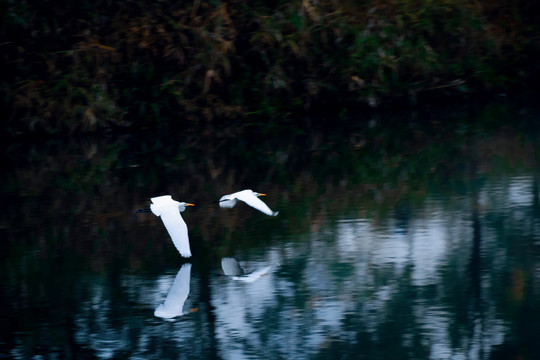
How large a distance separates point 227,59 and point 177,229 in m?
8.29

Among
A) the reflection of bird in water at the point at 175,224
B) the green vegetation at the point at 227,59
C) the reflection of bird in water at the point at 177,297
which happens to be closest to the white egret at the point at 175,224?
the reflection of bird in water at the point at 175,224

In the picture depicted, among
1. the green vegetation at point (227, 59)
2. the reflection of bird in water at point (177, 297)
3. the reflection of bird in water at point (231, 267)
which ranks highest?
the green vegetation at point (227, 59)

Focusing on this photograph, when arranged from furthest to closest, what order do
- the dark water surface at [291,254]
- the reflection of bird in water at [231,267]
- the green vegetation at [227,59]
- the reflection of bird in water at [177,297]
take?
the green vegetation at [227,59] → the reflection of bird in water at [231,267] → the reflection of bird in water at [177,297] → the dark water surface at [291,254]

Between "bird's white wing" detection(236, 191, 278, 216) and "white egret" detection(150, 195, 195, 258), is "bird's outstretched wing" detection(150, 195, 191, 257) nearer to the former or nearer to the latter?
"white egret" detection(150, 195, 195, 258)

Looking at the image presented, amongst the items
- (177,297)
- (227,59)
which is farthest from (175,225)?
(227,59)

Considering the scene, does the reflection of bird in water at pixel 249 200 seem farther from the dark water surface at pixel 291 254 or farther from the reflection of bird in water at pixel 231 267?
the reflection of bird in water at pixel 231 267

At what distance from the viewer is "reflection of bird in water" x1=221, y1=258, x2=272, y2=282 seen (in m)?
6.43

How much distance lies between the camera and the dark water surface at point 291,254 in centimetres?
532

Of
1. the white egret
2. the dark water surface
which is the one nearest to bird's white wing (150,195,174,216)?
the white egret

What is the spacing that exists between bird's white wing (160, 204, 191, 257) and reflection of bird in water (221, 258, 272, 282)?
35 centimetres

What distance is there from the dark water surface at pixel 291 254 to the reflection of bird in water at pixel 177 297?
16 millimetres

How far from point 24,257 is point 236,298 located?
2.37m

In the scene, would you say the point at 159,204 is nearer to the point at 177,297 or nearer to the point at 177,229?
the point at 177,229

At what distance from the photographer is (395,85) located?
14.4 m
